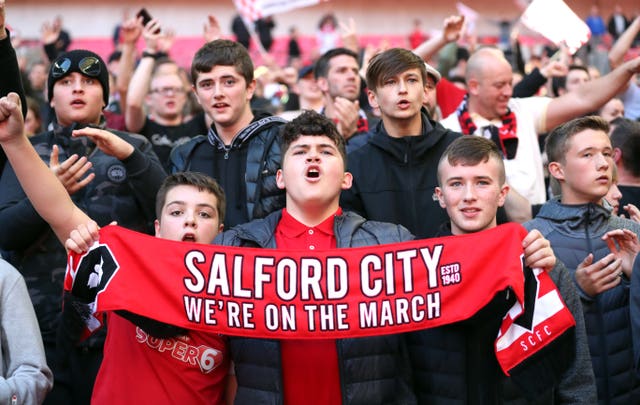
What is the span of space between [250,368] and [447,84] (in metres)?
4.46

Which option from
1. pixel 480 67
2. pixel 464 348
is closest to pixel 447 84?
pixel 480 67

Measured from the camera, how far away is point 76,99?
16.4 feet

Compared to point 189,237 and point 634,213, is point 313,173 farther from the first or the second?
point 634,213

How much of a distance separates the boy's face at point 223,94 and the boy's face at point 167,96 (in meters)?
2.22

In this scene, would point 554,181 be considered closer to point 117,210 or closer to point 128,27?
point 117,210

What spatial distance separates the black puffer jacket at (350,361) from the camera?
12.1ft

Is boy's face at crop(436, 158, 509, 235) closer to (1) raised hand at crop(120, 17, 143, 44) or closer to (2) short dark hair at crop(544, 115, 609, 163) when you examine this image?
(2) short dark hair at crop(544, 115, 609, 163)

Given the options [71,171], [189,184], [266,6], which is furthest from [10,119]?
[266,6]

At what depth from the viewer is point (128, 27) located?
6953mm

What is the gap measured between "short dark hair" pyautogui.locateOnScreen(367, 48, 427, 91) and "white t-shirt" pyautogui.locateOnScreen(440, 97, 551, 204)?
1.03 meters

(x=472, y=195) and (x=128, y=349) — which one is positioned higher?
(x=472, y=195)

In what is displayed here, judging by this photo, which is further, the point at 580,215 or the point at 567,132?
the point at 567,132

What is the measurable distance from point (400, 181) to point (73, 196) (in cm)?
169

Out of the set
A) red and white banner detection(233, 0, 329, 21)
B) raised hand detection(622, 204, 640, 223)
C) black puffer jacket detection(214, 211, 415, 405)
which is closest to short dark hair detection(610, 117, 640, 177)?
raised hand detection(622, 204, 640, 223)
